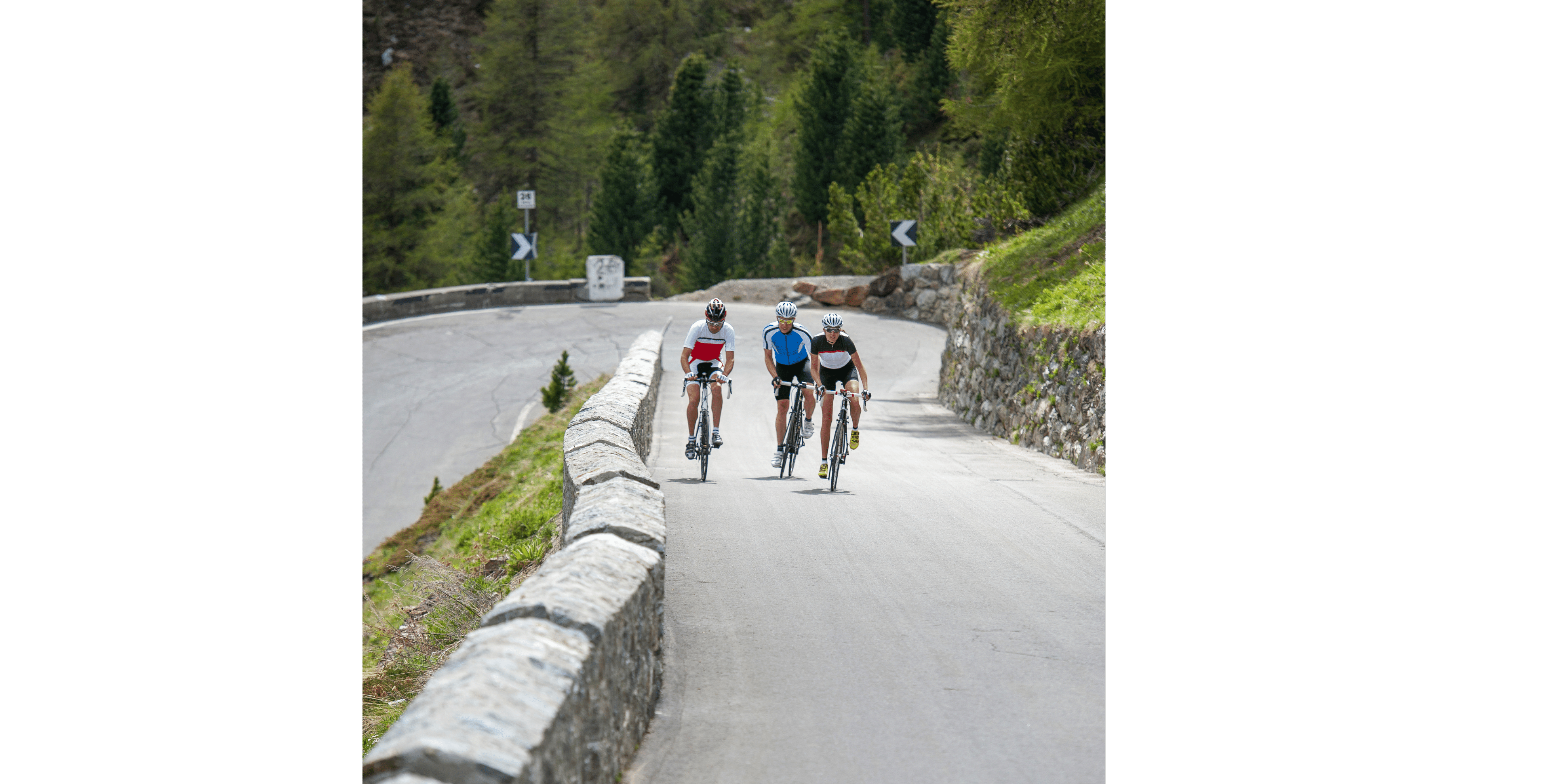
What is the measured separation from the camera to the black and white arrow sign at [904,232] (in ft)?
111

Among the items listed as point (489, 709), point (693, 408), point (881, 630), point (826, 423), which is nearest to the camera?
point (489, 709)

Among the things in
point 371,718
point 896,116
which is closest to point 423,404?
point 371,718

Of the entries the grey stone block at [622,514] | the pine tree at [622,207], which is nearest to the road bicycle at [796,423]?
the grey stone block at [622,514]

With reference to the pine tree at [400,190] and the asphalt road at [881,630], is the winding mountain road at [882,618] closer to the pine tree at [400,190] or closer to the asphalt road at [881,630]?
the asphalt road at [881,630]

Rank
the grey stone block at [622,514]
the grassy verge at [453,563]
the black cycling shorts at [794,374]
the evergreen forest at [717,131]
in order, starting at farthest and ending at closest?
the evergreen forest at [717,131] → the black cycling shorts at [794,374] → the grassy verge at [453,563] → the grey stone block at [622,514]

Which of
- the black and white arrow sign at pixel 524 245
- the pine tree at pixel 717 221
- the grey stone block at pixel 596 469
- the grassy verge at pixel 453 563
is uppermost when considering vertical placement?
the pine tree at pixel 717 221

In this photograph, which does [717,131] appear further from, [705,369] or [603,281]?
[705,369]

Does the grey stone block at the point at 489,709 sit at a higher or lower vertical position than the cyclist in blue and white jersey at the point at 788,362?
lower

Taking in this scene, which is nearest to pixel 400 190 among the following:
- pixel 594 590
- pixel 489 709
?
pixel 594 590

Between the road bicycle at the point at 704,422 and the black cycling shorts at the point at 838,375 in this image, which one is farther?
the black cycling shorts at the point at 838,375

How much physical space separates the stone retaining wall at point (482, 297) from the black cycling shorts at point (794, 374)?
2167 cm

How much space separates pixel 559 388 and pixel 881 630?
16.7 metres

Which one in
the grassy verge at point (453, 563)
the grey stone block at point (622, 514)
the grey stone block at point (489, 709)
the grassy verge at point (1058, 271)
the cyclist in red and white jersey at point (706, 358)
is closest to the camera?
the grey stone block at point (489, 709)

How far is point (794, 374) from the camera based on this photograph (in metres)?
13.2
